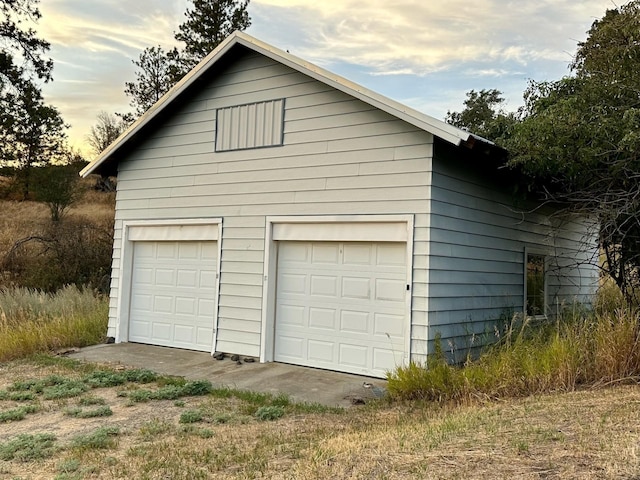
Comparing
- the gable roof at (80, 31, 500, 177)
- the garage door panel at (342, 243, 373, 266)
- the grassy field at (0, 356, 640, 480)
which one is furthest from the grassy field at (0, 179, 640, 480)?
the gable roof at (80, 31, 500, 177)

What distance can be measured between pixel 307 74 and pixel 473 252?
154 inches

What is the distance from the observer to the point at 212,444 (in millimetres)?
5371

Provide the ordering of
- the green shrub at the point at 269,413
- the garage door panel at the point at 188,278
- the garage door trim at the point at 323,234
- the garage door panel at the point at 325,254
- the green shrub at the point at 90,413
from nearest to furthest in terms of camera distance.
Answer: the green shrub at the point at 269,413
the green shrub at the point at 90,413
the garage door trim at the point at 323,234
the garage door panel at the point at 325,254
the garage door panel at the point at 188,278

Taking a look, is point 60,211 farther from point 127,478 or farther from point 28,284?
point 127,478

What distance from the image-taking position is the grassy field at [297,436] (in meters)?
4.10

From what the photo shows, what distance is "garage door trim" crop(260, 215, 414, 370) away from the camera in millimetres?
8172

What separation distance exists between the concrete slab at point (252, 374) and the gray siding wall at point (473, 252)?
1.37 metres

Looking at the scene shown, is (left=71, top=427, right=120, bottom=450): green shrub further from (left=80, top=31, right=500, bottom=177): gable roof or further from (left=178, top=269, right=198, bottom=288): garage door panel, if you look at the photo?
(left=80, top=31, right=500, bottom=177): gable roof

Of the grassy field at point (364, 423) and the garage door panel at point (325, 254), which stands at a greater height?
the garage door panel at point (325, 254)

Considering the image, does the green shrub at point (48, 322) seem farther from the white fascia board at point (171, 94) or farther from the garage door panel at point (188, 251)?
the white fascia board at point (171, 94)

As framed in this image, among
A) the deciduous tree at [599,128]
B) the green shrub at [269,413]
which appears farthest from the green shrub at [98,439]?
the deciduous tree at [599,128]

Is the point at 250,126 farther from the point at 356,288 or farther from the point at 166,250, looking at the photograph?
the point at 356,288

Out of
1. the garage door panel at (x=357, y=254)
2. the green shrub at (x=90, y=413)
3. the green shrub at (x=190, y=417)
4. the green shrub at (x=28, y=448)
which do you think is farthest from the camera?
the garage door panel at (x=357, y=254)

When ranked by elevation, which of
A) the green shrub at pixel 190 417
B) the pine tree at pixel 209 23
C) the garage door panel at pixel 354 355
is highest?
the pine tree at pixel 209 23
